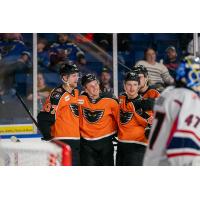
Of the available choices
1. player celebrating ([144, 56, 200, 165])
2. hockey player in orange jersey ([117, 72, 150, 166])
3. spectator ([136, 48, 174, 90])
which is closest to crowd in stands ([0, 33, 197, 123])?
spectator ([136, 48, 174, 90])

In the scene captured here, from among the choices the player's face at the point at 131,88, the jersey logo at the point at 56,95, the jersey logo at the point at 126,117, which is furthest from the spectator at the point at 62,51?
the jersey logo at the point at 126,117

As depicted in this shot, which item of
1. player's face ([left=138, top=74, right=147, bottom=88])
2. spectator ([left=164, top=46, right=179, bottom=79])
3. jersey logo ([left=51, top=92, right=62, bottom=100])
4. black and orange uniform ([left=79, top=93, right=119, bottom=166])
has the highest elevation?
spectator ([left=164, top=46, right=179, bottom=79])

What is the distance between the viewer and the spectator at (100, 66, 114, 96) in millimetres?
3945

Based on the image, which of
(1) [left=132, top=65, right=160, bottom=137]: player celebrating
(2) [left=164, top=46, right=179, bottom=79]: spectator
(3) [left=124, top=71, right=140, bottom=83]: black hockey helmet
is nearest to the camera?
(2) [left=164, top=46, right=179, bottom=79]: spectator

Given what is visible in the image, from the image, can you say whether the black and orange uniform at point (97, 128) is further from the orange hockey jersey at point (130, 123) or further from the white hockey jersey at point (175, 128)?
the white hockey jersey at point (175, 128)

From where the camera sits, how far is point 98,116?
391 centimetres

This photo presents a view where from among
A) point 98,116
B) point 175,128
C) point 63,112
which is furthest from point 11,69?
point 175,128

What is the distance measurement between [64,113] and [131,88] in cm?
52

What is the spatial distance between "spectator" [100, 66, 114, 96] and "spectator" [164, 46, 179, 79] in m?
0.42

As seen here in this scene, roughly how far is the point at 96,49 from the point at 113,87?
1.00ft

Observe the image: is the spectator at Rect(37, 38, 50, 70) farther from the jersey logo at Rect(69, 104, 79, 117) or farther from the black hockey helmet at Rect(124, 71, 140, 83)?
the black hockey helmet at Rect(124, 71, 140, 83)

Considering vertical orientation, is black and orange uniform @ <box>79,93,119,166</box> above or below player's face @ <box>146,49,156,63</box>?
below

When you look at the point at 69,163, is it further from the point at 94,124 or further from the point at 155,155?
the point at 155,155

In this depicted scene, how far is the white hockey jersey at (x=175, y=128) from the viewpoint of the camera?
297 cm
